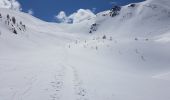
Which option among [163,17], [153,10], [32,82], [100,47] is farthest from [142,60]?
[153,10]

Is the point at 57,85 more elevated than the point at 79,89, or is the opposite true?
the point at 57,85

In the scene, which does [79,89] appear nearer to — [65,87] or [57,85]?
[65,87]

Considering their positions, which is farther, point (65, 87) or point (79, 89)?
point (65, 87)

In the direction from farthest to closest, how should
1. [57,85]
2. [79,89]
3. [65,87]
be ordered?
[57,85]
[65,87]
[79,89]

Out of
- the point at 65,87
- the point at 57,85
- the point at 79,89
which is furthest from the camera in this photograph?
the point at 57,85

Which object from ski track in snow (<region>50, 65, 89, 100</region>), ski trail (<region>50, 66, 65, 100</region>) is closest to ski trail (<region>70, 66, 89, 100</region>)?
ski track in snow (<region>50, 65, 89, 100</region>)

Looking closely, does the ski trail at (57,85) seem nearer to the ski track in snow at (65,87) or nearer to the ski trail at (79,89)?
the ski track in snow at (65,87)

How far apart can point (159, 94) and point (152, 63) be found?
8.92m

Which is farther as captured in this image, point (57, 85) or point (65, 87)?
point (57, 85)

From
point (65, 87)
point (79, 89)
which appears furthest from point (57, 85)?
point (79, 89)

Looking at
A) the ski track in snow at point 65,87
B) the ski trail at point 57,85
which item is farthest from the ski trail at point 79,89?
the ski trail at point 57,85

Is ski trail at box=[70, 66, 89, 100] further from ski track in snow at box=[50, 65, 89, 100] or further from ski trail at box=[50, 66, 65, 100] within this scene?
ski trail at box=[50, 66, 65, 100]

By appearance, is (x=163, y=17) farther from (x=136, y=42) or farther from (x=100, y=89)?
(x=100, y=89)

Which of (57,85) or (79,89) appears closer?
(79,89)
